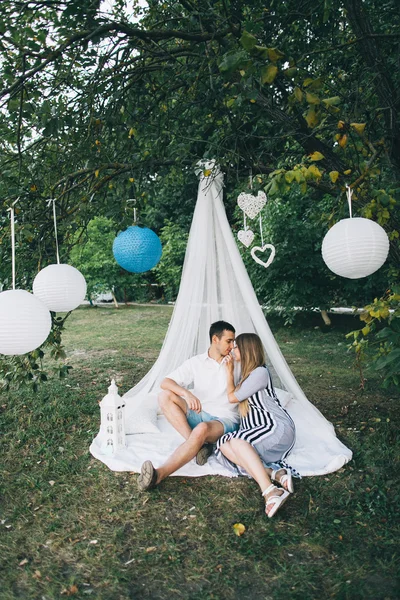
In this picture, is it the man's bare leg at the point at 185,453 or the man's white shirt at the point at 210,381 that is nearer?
the man's bare leg at the point at 185,453

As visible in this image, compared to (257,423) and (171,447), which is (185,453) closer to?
(257,423)

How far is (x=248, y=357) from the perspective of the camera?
10.6 ft

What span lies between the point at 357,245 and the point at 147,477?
5.76 ft

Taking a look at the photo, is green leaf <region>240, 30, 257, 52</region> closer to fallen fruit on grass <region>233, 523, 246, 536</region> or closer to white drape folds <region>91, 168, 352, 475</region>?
white drape folds <region>91, 168, 352, 475</region>

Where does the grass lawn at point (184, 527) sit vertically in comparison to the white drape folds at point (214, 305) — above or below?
below

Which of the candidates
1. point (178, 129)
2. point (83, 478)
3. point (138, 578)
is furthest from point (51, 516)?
point (178, 129)

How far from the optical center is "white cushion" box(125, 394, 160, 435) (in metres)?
3.76

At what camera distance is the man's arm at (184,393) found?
332 cm

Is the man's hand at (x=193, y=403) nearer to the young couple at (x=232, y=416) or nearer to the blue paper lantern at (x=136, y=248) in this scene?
the young couple at (x=232, y=416)

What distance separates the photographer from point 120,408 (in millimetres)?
3469

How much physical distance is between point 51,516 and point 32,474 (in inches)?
24.2

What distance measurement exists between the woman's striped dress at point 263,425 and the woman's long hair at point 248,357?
0.15 feet

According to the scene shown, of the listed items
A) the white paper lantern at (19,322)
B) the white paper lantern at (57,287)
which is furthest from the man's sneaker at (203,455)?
the white paper lantern at (19,322)

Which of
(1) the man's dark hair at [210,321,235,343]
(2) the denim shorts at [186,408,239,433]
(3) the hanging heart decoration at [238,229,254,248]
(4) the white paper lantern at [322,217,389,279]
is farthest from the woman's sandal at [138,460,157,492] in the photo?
(3) the hanging heart decoration at [238,229,254,248]
